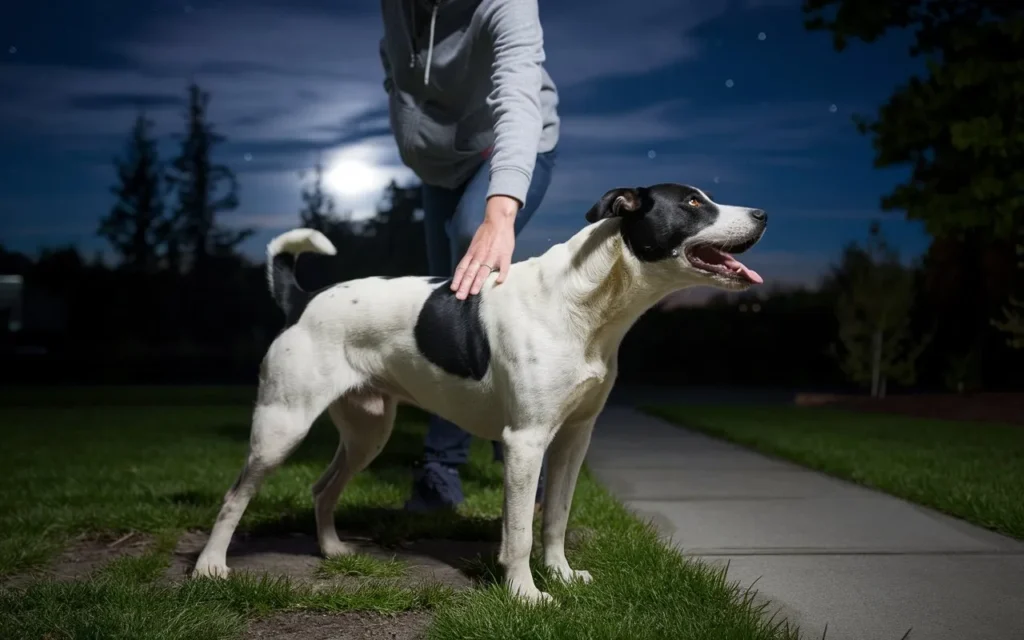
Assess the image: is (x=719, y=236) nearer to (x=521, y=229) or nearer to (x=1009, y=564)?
(x=521, y=229)

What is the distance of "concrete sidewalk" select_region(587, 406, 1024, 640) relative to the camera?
2264mm

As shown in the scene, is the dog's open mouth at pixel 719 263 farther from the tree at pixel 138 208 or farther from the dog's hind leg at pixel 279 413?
the tree at pixel 138 208

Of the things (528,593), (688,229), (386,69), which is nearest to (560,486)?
(528,593)

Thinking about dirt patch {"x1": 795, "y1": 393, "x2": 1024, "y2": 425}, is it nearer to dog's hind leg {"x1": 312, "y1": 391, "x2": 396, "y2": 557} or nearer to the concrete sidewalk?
the concrete sidewalk

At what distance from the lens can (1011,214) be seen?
28.8 feet

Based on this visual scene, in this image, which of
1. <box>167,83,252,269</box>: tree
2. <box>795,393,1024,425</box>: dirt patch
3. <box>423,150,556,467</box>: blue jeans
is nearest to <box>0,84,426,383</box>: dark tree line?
<box>167,83,252,269</box>: tree

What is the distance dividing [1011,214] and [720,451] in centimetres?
492

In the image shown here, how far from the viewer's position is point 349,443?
9.56ft

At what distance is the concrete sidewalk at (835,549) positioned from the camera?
226cm

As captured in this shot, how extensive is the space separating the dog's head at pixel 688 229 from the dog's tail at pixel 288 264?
3.37ft

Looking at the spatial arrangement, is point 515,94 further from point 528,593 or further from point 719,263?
point 528,593

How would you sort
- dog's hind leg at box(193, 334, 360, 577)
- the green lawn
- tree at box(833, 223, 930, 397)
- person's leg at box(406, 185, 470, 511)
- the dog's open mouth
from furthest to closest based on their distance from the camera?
1. tree at box(833, 223, 930, 397)
2. person's leg at box(406, 185, 470, 511)
3. dog's hind leg at box(193, 334, 360, 577)
4. the dog's open mouth
5. the green lawn

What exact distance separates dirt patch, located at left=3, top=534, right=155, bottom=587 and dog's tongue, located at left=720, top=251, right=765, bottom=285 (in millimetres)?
1996

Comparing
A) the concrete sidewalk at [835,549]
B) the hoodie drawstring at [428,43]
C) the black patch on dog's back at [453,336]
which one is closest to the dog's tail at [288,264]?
the black patch on dog's back at [453,336]
